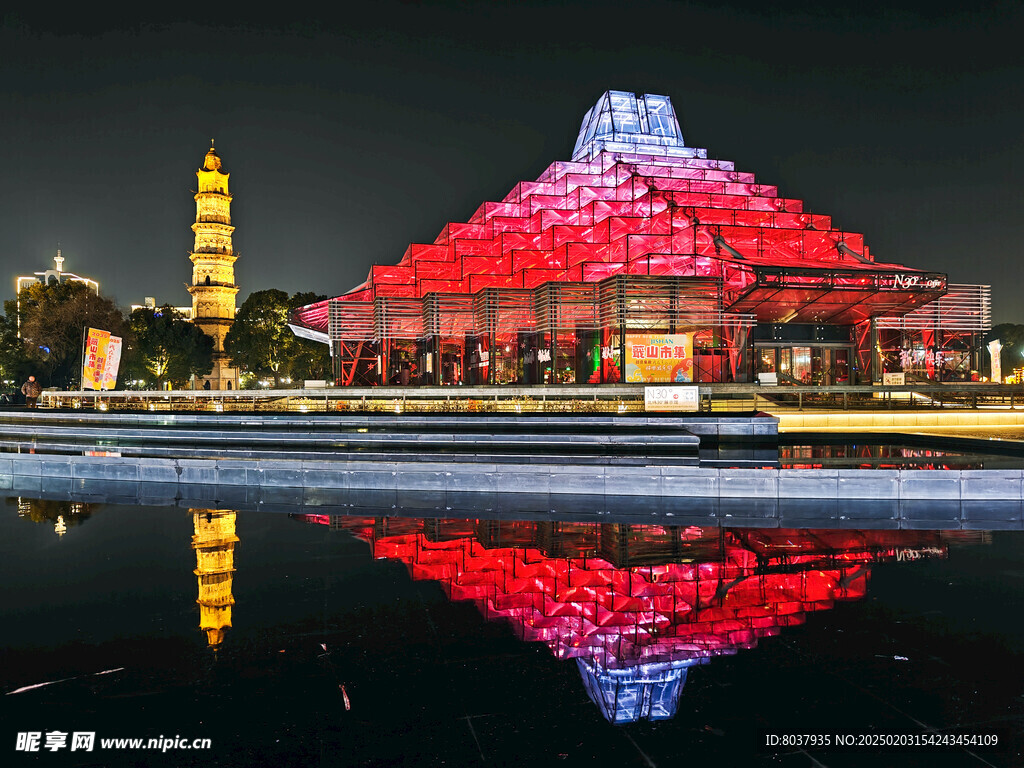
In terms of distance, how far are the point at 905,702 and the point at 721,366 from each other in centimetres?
3075

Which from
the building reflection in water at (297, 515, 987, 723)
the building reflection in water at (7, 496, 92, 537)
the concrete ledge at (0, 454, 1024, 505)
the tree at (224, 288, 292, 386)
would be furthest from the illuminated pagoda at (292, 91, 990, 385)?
the tree at (224, 288, 292, 386)

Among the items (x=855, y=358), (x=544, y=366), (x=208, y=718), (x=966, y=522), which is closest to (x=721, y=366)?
(x=855, y=358)

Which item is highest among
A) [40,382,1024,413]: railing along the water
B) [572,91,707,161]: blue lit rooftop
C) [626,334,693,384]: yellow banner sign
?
[572,91,707,161]: blue lit rooftop

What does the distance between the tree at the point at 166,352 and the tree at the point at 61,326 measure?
21.0m

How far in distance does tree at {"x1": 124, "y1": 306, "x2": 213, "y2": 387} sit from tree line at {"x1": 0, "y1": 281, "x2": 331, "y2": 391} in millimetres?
115

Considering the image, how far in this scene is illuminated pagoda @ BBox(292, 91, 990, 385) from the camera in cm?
3128

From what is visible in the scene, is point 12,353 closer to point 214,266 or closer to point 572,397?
point 214,266

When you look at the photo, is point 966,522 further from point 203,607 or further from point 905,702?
point 203,607

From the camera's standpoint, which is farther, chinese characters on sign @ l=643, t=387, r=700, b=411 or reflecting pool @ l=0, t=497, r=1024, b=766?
chinese characters on sign @ l=643, t=387, r=700, b=411

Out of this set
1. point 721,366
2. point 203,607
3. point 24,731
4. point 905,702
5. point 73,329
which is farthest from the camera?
point 73,329

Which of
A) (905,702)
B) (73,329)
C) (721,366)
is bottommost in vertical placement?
(905,702)

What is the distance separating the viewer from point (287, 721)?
4.43 metres

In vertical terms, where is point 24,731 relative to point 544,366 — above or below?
below

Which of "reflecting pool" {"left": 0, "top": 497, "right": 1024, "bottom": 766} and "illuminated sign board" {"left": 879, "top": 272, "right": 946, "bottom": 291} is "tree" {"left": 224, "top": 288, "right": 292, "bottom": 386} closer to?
"illuminated sign board" {"left": 879, "top": 272, "right": 946, "bottom": 291}
